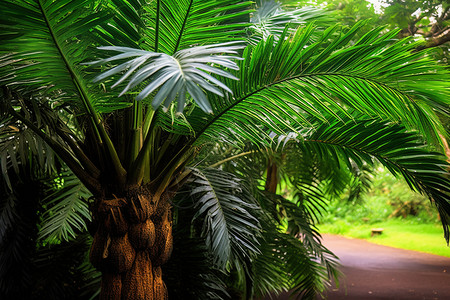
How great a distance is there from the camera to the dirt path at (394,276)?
416 centimetres

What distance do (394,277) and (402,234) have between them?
13.6 ft

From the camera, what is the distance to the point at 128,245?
1.99 m

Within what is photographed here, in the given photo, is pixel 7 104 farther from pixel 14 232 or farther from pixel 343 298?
pixel 343 298

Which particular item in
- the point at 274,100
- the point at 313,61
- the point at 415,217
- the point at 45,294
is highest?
the point at 415,217

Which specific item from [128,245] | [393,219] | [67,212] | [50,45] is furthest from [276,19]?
[393,219]

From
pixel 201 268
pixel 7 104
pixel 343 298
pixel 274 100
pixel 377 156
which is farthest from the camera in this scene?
pixel 343 298

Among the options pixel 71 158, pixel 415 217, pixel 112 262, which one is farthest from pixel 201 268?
pixel 415 217

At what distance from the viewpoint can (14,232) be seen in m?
3.21

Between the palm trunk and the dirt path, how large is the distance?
9.79 feet

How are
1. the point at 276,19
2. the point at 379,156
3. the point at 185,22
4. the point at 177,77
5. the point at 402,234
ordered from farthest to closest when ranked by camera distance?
the point at 402,234, the point at 276,19, the point at 379,156, the point at 185,22, the point at 177,77

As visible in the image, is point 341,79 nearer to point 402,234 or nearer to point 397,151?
point 397,151

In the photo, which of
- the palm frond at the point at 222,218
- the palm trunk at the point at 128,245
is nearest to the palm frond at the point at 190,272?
the palm frond at the point at 222,218

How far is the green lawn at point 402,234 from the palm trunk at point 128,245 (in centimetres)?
471

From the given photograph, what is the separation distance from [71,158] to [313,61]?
4.22 feet
